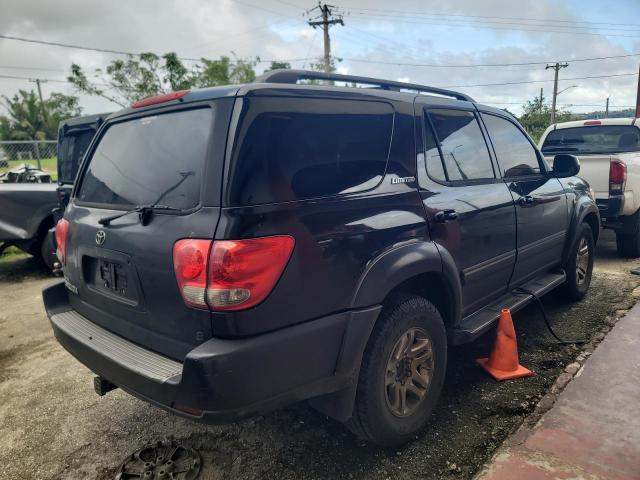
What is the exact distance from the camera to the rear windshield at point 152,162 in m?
2.02

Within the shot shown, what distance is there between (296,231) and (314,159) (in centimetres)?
37

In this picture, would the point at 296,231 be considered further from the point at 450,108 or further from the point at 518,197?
the point at 518,197

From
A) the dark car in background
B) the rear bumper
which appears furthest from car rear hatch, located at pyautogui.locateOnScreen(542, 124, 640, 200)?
the dark car in background

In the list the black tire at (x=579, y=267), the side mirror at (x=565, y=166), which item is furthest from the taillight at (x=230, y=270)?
the black tire at (x=579, y=267)

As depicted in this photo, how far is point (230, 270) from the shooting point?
1.77 metres

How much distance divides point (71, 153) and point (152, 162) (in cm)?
478

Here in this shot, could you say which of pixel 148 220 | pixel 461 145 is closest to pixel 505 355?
pixel 461 145

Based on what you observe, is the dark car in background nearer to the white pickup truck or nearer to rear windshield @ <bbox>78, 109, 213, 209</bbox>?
rear windshield @ <bbox>78, 109, 213, 209</bbox>

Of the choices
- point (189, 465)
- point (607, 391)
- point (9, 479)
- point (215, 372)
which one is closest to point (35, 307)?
point (9, 479)

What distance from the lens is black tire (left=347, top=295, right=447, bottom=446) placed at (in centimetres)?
226

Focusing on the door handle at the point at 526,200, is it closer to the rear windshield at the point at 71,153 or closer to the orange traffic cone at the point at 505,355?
the orange traffic cone at the point at 505,355

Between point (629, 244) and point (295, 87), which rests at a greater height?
point (295, 87)

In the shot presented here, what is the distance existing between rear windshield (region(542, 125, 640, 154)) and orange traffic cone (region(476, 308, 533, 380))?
466 centimetres

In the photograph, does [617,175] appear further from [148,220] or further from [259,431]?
[148,220]
